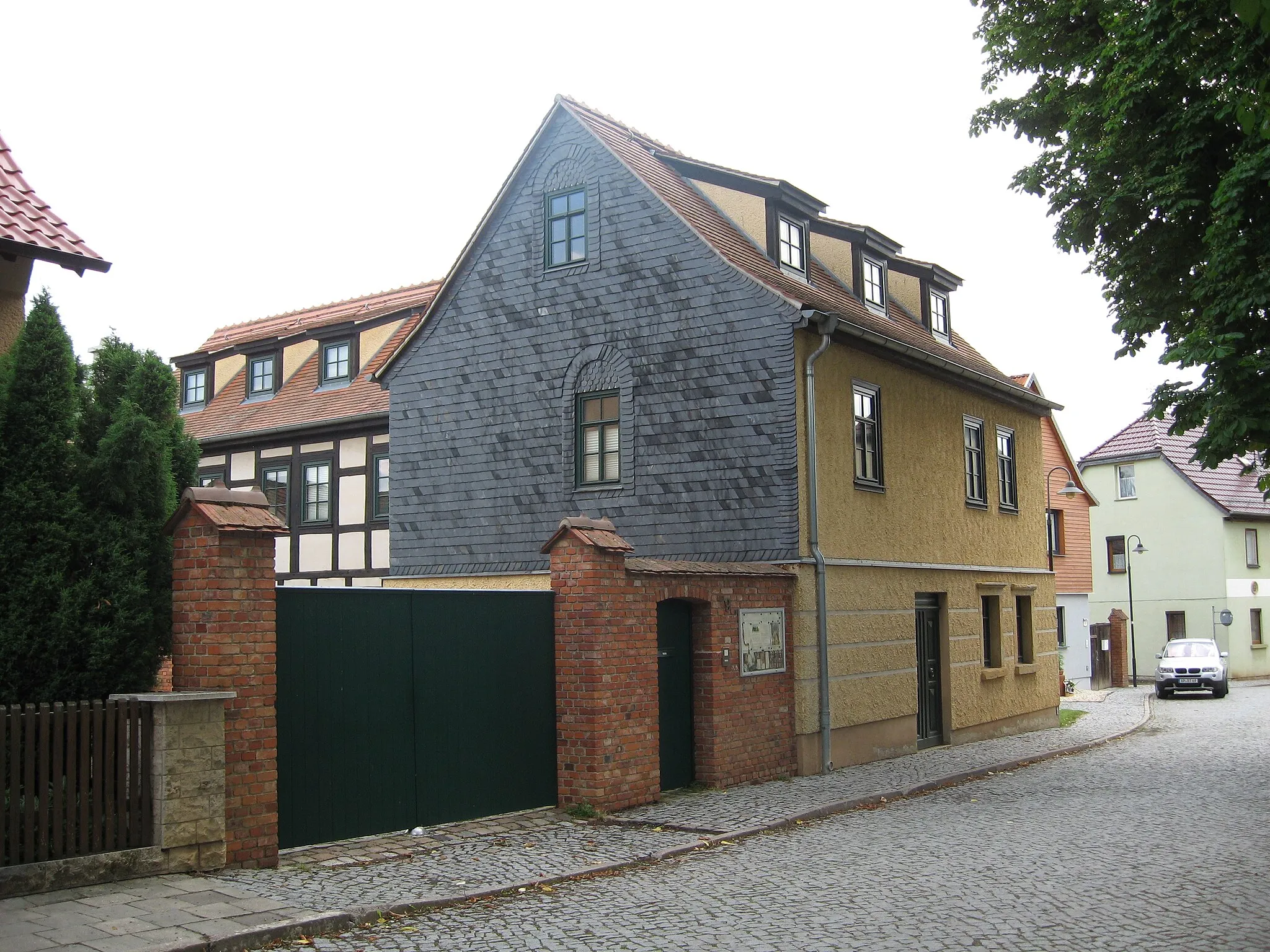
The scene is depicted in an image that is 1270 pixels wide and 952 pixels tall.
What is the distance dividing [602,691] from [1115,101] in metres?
8.36

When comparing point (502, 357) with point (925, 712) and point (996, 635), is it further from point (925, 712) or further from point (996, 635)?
point (996, 635)

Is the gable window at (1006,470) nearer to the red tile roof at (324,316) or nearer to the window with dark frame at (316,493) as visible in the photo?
the red tile roof at (324,316)

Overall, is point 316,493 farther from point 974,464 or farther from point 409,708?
point 409,708

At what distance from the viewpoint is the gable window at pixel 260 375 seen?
28.9m

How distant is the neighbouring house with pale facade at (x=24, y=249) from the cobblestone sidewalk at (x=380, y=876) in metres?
4.97

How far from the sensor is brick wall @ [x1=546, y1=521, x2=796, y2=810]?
1209 cm

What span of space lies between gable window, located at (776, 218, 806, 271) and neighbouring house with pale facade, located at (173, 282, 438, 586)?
31.2 ft

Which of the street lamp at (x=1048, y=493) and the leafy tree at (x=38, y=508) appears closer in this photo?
the leafy tree at (x=38, y=508)

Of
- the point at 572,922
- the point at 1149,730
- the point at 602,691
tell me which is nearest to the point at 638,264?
the point at 602,691

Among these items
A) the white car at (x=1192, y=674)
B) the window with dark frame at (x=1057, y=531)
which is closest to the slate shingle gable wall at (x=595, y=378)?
the white car at (x=1192, y=674)

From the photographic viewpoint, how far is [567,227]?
18.0m

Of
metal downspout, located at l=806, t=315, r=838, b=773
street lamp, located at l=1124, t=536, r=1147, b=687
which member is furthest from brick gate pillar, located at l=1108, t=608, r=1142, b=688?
metal downspout, located at l=806, t=315, r=838, b=773

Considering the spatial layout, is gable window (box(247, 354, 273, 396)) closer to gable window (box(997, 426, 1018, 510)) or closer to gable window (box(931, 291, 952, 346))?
gable window (box(931, 291, 952, 346))

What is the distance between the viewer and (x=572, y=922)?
25.5 ft
